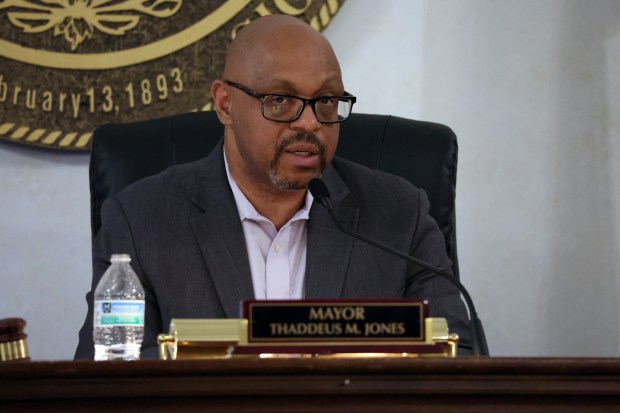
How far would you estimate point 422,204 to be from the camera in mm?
2318

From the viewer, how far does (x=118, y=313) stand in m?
1.61

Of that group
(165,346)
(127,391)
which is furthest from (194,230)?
(127,391)

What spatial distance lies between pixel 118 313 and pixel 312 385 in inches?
24.3

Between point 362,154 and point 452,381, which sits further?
point 362,154

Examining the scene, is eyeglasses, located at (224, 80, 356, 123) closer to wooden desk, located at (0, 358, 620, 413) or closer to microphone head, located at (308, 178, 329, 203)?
microphone head, located at (308, 178, 329, 203)

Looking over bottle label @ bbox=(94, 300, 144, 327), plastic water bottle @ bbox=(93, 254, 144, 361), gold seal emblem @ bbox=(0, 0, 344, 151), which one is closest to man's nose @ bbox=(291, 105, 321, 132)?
plastic water bottle @ bbox=(93, 254, 144, 361)

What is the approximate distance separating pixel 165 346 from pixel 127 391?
28 centimetres

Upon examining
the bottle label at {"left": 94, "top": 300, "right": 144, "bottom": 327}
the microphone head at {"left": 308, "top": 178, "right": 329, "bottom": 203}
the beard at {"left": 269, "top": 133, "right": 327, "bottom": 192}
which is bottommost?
the bottle label at {"left": 94, "top": 300, "right": 144, "bottom": 327}

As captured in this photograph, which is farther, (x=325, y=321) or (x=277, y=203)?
(x=277, y=203)

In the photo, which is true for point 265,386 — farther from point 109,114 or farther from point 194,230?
point 109,114

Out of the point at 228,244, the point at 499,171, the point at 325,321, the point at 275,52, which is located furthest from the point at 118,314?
the point at 499,171

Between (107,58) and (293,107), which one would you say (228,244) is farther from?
(107,58)

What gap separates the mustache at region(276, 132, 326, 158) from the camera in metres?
2.17

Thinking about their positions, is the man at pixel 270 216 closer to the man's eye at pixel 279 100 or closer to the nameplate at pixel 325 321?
the man's eye at pixel 279 100
